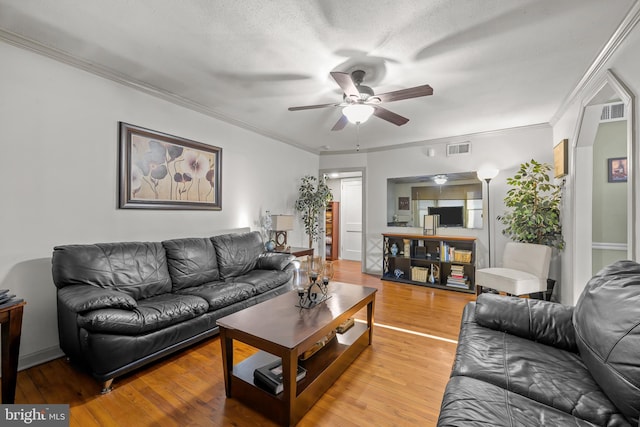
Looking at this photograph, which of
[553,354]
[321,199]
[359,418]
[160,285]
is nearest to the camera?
[553,354]

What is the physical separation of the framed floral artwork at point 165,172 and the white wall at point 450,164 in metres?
2.89

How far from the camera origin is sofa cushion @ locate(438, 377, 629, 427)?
1.01 meters

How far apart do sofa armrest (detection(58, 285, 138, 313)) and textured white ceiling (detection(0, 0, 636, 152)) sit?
1961mm

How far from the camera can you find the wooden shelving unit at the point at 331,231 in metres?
7.43

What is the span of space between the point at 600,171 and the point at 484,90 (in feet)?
6.46

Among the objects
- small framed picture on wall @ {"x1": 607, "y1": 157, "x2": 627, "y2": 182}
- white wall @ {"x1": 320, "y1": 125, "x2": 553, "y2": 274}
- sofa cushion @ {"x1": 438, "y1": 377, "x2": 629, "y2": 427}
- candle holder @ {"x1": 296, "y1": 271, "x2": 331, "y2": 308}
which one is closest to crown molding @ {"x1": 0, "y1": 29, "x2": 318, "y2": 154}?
candle holder @ {"x1": 296, "y1": 271, "x2": 331, "y2": 308}

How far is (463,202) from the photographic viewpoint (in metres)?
4.64

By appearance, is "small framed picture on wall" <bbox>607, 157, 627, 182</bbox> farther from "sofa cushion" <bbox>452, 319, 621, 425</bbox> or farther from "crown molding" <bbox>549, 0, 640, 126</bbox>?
"sofa cushion" <bbox>452, 319, 621, 425</bbox>

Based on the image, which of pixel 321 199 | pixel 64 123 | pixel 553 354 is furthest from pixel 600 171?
pixel 64 123

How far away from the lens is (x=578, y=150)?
305 centimetres

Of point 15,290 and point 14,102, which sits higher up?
point 14,102

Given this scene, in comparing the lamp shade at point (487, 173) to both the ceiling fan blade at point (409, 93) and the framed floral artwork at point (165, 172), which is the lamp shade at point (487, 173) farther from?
the framed floral artwork at point (165, 172)

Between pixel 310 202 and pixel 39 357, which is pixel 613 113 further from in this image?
pixel 39 357

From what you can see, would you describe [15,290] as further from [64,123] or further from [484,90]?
[484,90]
